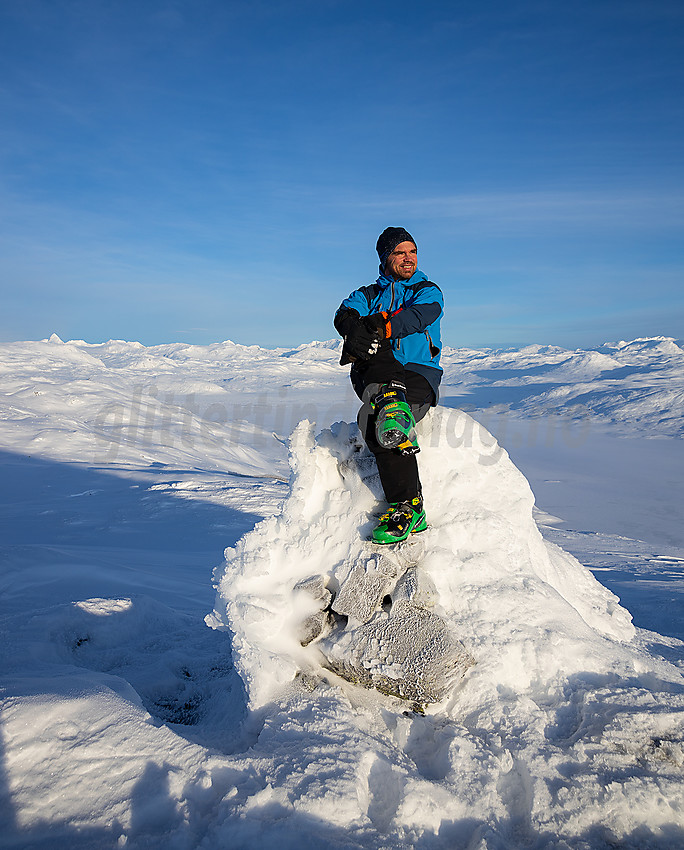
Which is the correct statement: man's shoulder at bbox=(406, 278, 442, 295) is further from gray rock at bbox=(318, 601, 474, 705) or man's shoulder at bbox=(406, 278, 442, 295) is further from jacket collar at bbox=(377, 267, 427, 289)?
gray rock at bbox=(318, 601, 474, 705)

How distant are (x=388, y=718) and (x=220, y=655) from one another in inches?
74.2

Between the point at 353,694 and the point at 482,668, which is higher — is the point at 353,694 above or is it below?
below

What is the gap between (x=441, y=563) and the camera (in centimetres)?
255

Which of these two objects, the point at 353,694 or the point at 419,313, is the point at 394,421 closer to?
the point at 419,313

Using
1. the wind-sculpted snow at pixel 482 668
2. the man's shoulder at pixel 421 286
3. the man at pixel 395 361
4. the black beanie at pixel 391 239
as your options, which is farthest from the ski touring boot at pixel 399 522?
the black beanie at pixel 391 239

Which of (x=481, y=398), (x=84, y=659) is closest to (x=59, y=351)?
(x=481, y=398)

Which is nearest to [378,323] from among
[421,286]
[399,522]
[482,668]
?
[421,286]

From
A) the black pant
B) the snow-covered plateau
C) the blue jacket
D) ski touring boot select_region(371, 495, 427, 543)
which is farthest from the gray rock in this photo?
the blue jacket

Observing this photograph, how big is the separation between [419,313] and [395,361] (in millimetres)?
300

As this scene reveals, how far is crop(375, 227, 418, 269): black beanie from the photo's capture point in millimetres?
2811

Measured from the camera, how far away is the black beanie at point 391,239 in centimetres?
281

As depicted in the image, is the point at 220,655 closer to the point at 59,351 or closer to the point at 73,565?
the point at 73,565

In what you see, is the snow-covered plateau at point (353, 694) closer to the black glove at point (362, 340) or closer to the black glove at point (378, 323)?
the black glove at point (362, 340)

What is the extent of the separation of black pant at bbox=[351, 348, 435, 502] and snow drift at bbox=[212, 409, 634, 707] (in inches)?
7.9
